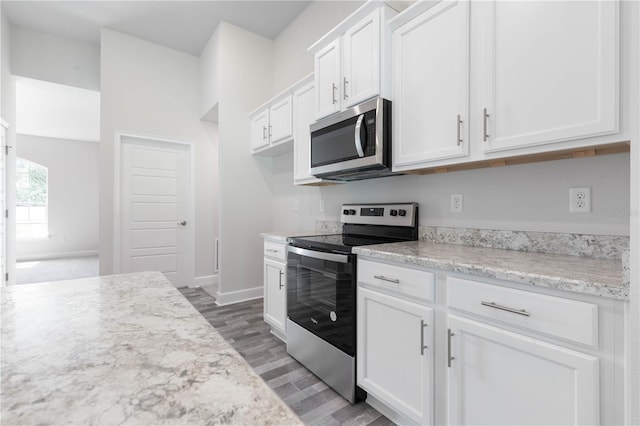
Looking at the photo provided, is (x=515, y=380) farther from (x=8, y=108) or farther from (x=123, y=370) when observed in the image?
(x=8, y=108)

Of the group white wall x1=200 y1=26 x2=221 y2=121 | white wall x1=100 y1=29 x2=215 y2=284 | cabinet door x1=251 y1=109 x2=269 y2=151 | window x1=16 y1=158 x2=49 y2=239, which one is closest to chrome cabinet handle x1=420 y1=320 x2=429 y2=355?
cabinet door x1=251 y1=109 x2=269 y2=151

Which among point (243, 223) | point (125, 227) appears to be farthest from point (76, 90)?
point (243, 223)

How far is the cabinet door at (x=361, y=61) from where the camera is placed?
6.15 feet

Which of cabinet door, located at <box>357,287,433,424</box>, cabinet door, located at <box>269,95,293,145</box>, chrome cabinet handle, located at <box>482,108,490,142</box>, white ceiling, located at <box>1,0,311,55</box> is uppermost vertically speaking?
white ceiling, located at <box>1,0,311,55</box>

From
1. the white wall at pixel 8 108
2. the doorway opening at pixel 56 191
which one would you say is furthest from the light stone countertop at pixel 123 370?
the doorway opening at pixel 56 191

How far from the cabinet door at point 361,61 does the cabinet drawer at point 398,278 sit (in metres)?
1.07

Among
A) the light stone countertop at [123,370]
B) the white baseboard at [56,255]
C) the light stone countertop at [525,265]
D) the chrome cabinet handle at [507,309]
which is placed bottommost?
the white baseboard at [56,255]

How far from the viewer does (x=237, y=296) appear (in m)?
3.63

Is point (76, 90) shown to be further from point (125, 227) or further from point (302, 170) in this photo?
point (302, 170)

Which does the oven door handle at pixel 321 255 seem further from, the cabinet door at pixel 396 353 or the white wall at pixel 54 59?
the white wall at pixel 54 59

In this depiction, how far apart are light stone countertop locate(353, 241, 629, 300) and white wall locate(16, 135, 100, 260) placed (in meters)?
8.63

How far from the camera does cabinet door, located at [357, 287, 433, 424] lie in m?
1.37

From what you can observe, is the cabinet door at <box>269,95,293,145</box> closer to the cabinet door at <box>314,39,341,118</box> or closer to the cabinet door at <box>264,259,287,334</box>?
the cabinet door at <box>314,39,341,118</box>

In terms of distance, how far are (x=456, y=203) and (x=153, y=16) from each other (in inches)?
150
